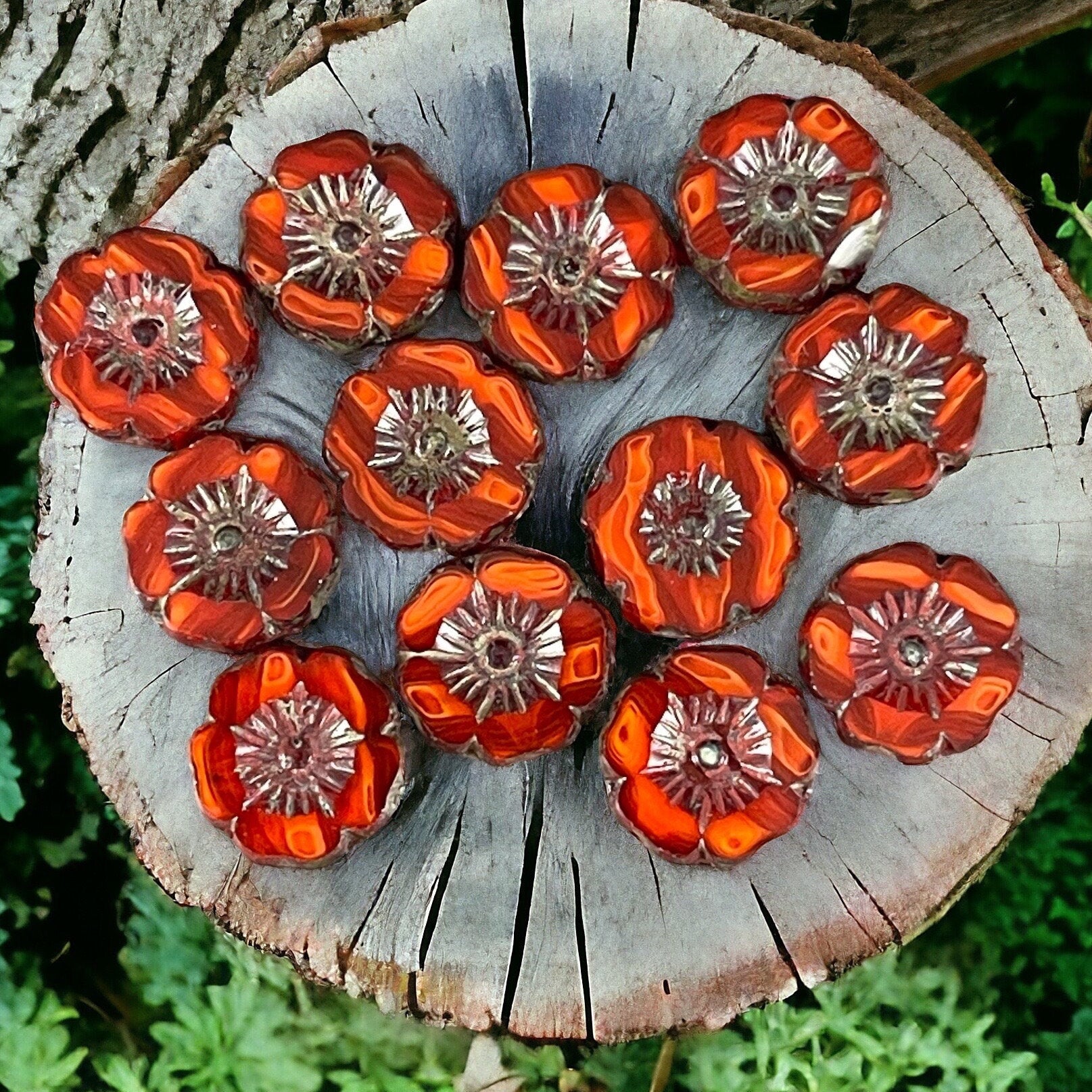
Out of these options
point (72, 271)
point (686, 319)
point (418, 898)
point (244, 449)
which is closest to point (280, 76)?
point (72, 271)

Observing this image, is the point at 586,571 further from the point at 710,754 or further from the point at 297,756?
the point at 297,756

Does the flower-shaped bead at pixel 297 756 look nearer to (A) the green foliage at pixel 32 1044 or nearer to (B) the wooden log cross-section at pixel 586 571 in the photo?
(B) the wooden log cross-section at pixel 586 571

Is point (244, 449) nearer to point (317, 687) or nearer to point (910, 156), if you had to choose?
point (317, 687)

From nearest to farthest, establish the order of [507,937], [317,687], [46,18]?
[317,687] → [507,937] → [46,18]

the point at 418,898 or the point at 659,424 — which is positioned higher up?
the point at 659,424

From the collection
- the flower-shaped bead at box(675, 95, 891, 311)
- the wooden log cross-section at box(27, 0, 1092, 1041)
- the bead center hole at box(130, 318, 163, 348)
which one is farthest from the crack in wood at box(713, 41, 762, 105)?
the bead center hole at box(130, 318, 163, 348)

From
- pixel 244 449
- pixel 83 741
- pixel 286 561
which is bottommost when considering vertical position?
pixel 83 741

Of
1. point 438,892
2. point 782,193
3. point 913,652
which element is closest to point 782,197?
point 782,193
